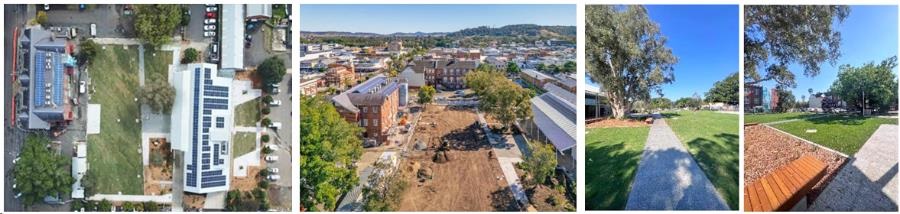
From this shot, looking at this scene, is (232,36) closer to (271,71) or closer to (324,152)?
(271,71)

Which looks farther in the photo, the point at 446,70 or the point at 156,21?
the point at 446,70

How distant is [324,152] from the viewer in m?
6.14

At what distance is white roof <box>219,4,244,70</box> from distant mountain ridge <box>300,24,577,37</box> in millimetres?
887

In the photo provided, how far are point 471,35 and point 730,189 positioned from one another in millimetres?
3840

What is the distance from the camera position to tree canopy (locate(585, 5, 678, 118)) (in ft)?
19.3

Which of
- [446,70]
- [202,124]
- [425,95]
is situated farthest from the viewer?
[425,95]

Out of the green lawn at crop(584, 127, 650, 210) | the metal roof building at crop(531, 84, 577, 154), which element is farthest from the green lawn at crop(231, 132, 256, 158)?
the green lawn at crop(584, 127, 650, 210)

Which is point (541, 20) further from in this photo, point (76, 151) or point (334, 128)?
point (76, 151)

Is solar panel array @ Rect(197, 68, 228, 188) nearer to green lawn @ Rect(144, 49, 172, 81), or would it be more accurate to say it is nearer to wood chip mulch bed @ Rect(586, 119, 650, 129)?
green lawn @ Rect(144, 49, 172, 81)

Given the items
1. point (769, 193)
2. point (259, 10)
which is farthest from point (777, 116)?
point (259, 10)

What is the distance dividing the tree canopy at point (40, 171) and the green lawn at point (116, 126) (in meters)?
0.34

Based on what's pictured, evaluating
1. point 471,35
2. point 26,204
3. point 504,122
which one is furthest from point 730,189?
point 26,204

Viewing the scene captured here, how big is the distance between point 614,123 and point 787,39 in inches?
89.3

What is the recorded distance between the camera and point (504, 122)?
6.52 meters
